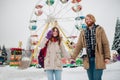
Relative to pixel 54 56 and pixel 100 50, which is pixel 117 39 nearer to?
pixel 100 50

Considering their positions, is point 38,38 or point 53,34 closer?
point 53,34

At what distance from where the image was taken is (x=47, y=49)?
3.10 metres

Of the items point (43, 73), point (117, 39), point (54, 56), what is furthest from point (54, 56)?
point (117, 39)

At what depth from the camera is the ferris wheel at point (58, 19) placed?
3625 mm

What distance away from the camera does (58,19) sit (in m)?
3.69

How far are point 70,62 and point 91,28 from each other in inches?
36.7

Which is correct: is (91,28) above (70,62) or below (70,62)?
above

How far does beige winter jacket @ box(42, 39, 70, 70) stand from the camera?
3.03 metres

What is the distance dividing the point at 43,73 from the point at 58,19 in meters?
0.88

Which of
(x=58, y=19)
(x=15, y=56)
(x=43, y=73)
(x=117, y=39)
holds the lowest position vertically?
(x=43, y=73)

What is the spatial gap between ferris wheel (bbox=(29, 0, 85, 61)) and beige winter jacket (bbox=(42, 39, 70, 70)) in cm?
47

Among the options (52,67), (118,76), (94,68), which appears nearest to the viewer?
(94,68)

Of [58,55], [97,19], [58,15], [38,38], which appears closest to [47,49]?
[58,55]

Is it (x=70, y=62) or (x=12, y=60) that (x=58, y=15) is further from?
(x=12, y=60)
